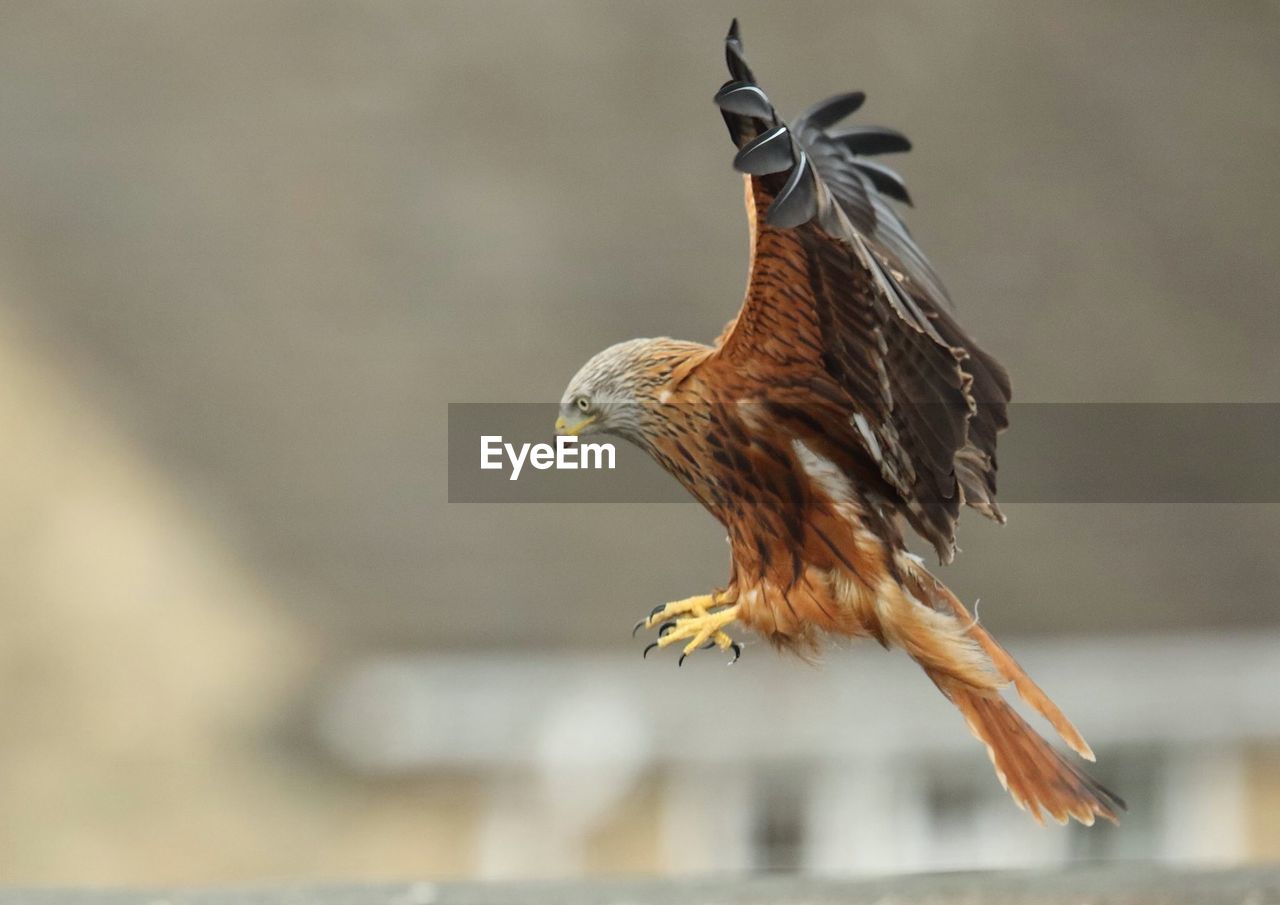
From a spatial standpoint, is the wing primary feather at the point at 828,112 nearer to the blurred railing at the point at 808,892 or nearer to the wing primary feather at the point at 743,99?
the wing primary feather at the point at 743,99

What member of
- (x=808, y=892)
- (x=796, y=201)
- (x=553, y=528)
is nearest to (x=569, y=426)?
(x=796, y=201)

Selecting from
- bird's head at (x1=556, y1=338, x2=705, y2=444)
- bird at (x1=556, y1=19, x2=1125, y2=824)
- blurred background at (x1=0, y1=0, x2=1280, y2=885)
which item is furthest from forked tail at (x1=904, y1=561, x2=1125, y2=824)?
blurred background at (x1=0, y1=0, x2=1280, y2=885)

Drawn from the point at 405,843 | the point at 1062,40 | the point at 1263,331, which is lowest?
the point at 405,843

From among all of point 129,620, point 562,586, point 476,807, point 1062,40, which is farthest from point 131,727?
point 1062,40

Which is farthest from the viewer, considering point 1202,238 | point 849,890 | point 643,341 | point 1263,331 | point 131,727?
point 131,727

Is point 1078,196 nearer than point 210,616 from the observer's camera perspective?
Yes

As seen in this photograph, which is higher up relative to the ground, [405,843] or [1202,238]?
[1202,238]

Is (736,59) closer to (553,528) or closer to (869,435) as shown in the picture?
(869,435)

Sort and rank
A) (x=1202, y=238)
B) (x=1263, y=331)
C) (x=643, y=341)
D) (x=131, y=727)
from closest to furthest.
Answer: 1. (x=643, y=341)
2. (x=1263, y=331)
3. (x=1202, y=238)
4. (x=131, y=727)

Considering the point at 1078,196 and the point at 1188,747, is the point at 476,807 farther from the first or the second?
the point at 1078,196
